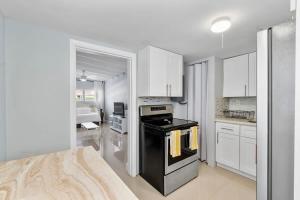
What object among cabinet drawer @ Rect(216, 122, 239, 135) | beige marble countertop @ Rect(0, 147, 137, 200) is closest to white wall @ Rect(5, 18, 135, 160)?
beige marble countertop @ Rect(0, 147, 137, 200)

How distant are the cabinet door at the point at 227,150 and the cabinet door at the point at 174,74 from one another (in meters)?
1.13

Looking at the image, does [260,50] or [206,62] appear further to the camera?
[206,62]

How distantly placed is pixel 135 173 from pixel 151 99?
129 centimetres

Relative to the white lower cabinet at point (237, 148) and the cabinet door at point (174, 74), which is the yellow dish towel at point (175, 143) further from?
the white lower cabinet at point (237, 148)

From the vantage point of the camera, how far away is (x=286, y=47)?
70 cm

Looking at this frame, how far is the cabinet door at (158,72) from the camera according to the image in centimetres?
207

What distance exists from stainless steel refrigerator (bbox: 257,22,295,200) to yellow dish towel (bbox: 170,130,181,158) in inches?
42.9

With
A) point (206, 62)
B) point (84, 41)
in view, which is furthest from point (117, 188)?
point (206, 62)

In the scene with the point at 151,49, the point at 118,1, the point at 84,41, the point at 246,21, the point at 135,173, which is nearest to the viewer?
the point at 118,1

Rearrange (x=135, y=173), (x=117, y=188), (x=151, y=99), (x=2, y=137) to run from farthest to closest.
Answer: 1. (x=151, y=99)
2. (x=135, y=173)
3. (x=2, y=137)
4. (x=117, y=188)

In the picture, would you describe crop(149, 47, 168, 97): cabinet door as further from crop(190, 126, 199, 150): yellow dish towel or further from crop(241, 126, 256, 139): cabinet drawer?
crop(241, 126, 256, 139): cabinet drawer

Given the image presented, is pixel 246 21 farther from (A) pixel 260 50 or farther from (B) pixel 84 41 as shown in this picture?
(B) pixel 84 41

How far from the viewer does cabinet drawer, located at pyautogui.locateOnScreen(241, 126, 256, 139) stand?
2.08m

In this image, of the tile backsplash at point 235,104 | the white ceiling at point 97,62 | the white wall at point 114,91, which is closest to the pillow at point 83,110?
the white wall at point 114,91
